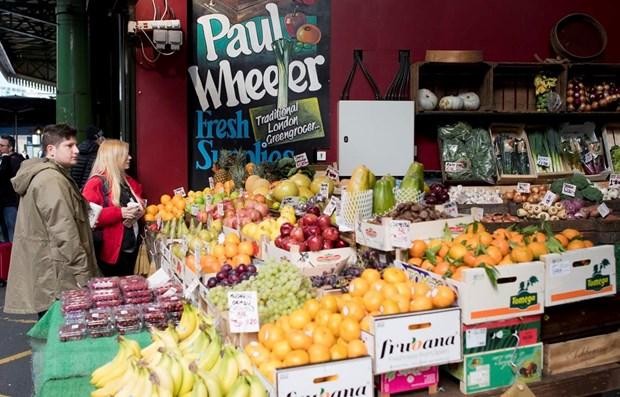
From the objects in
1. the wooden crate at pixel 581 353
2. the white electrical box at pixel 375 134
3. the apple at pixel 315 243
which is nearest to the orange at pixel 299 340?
the apple at pixel 315 243

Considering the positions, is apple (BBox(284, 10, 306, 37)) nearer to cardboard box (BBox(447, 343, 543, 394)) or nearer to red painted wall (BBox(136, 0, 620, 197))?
red painted wall (BBox(136, 0, 620, 197))

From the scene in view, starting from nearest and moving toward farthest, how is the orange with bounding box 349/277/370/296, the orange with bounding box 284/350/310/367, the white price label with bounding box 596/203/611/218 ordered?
1. the orange with bounding box 284/350/310/367
2. the orange with bounding box 349/277/370/296
3. the white price label with bounding box 596/203/611/218

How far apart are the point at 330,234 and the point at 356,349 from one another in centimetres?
101

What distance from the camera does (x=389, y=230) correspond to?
2.82 metres

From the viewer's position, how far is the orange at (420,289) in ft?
7.90

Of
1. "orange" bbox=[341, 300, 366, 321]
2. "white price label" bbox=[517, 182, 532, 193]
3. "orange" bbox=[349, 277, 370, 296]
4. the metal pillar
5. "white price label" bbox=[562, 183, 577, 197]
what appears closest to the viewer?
"orange" bbox=[341, 300, 366, 321]

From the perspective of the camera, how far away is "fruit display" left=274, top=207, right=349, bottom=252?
3053 millimetres

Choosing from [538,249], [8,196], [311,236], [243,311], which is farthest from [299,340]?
[8,196]

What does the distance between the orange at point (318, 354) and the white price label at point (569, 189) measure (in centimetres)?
388

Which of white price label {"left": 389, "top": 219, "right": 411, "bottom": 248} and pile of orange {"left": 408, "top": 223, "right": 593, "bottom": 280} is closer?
pile of orange {"left": 408, "top": 223, "right": 593, "bottom": 280}

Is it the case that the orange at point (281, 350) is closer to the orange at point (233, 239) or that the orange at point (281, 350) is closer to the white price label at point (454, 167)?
the orange at point (233, 239)

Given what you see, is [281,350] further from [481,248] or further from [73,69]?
[73,69]

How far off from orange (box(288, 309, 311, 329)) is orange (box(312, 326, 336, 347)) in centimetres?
8

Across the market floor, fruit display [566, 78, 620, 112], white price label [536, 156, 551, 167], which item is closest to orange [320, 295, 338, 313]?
the market floor
